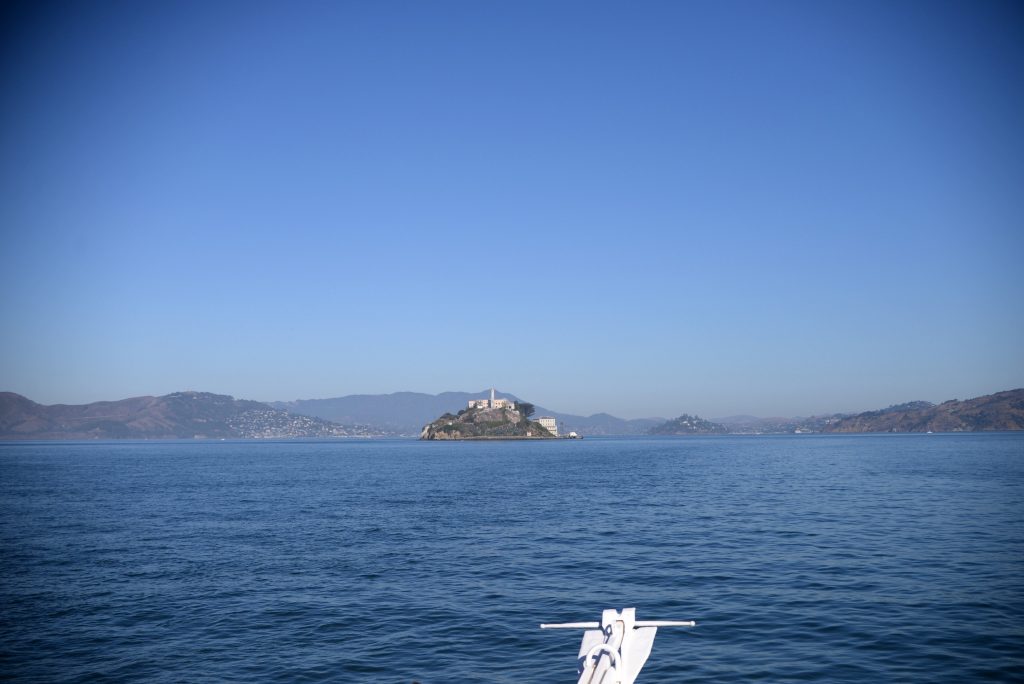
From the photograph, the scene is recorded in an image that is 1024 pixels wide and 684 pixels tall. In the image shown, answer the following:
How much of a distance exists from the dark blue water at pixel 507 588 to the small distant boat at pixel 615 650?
23.7ft

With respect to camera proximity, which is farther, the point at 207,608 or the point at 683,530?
the point at 683,530

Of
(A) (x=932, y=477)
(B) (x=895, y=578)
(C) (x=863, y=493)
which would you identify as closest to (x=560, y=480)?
(C) (x=863, y=493)

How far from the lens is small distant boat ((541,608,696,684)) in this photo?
510 inches

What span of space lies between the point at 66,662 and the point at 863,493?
239ft

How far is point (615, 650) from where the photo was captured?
13.2 meters

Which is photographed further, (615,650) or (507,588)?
(507,588)

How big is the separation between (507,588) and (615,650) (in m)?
19.4

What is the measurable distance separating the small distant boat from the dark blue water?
7213 mm

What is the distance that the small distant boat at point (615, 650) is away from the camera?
42.5ft

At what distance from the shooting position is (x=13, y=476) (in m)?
122

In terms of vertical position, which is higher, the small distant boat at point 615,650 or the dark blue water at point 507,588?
the small distant boat at point 615,650

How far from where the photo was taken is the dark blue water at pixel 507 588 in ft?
71.4

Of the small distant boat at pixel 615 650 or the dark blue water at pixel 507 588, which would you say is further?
the dark blue water at pixel 507 588

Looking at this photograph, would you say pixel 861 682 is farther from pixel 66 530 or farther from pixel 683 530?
pixel 66 530
